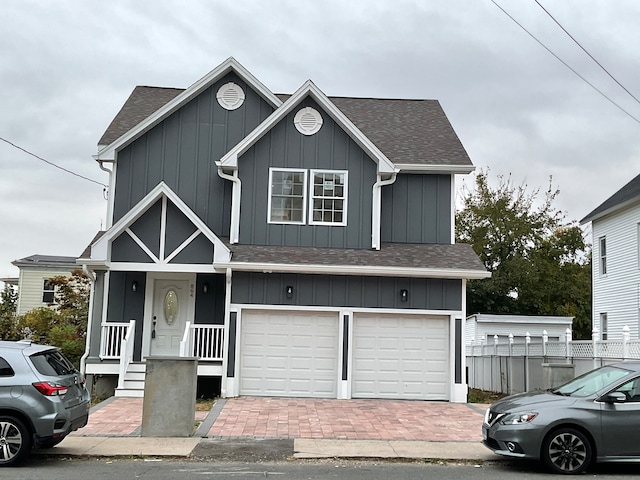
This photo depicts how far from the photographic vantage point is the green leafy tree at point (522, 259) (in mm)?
44469

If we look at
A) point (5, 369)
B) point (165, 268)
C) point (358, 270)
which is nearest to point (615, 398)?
point (5, 369)

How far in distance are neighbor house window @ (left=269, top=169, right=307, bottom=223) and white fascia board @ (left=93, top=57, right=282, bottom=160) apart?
2184mm

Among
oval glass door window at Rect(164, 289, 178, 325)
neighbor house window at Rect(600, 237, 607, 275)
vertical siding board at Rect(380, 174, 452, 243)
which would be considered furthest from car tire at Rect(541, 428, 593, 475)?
neighbor house window at Rect(600, 237, 607, 275)

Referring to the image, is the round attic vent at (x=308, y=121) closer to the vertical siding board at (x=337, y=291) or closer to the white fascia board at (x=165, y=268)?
the vertical siding board at (x=337, y=291)

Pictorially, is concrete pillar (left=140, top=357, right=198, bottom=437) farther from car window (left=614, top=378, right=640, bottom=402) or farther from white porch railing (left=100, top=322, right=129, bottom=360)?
car window (left=614, top=378, right=640, bottom=402)

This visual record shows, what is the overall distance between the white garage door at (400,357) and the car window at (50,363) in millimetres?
8610

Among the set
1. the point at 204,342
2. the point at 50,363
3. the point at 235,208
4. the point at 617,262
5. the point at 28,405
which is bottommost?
the point at 28,405

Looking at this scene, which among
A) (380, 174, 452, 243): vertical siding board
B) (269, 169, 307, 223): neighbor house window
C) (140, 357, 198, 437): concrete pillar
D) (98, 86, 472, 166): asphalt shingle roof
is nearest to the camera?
(140, 357, 198, 437): concrete pillar

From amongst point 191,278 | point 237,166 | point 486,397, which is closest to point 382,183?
point 237,166

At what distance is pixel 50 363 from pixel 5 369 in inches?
26.3

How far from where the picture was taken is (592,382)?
1094cm

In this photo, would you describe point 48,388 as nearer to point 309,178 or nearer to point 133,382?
point 133,382

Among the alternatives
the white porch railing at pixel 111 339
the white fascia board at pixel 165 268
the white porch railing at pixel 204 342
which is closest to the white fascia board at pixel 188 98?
the white fascia board at pixel 165 268

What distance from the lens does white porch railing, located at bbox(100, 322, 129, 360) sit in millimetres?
18203
